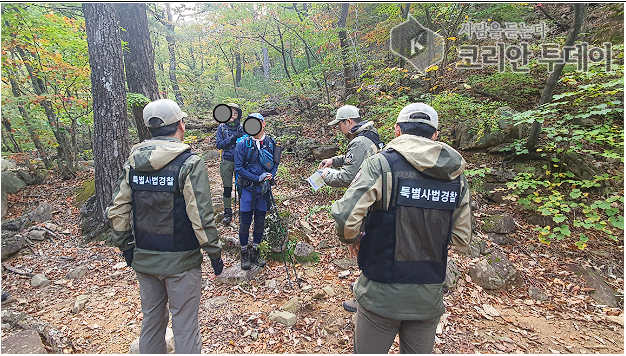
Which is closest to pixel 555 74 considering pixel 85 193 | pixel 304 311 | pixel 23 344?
pixel 304 311

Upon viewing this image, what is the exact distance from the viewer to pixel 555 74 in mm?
5477

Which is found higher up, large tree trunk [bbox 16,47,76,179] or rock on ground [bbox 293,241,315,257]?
large tree trunk [bbox 16,47,76,179]

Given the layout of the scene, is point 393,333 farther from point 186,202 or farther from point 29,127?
point 29,127

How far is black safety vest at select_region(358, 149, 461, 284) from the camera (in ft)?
6.13

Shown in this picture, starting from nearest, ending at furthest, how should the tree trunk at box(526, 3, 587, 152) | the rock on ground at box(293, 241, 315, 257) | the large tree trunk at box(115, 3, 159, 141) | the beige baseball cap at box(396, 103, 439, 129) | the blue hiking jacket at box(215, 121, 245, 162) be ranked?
the beige baseball cap at box(396, 103, 439, 129) → the rock on ground at box(293, 241, 315, 257) → the tree trunk at box(526, 3, 587, 152) → the blue hiking jacket at box(215, 121, 245, 162) → the large tree trunk at box(115, 3, 159, 141)

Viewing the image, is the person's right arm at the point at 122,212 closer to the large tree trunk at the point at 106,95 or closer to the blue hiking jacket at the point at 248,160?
the blue hiking jacket at the point at 248,160

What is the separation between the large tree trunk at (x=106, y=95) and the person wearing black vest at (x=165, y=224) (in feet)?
12.1

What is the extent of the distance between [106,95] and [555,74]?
865 centimetres

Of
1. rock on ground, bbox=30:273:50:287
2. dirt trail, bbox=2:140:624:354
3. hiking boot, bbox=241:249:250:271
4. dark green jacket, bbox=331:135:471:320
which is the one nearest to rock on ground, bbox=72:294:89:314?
dirt trail, bbox=2:140:624:354

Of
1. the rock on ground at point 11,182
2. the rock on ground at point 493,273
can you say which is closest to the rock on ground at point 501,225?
the rock on ground at point 493,273

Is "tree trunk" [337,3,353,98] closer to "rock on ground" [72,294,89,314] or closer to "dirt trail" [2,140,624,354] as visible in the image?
"dirt trail" [2,140,624,354]

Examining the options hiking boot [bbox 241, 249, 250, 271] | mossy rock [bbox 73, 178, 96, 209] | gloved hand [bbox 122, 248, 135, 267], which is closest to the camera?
gloved hand [bbox 122, 248, 135, 267]

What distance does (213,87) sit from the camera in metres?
15.3

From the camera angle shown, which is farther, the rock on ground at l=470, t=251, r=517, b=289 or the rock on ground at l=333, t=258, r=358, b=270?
the rock on ground at l=333, t=258, r=358, b=270
